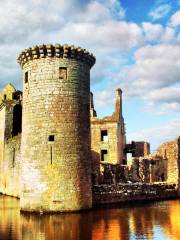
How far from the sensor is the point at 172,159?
32.2 m

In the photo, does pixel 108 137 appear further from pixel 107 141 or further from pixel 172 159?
pixel 172 159

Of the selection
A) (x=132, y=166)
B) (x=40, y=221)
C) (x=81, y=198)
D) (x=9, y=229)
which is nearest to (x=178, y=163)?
Answer: (x=132, y=166)

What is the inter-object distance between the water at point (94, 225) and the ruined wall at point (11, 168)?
413 inches

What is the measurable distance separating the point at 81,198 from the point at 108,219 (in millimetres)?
2702

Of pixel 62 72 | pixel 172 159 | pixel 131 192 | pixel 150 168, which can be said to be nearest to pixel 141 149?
pixel 150 168

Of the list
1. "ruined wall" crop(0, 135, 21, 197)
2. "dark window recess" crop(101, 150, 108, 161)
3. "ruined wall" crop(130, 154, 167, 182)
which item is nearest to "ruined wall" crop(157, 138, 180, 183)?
"ruined wall" crop(130, 154, 167, 182)

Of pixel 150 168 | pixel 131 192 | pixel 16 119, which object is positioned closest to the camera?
pixel 131 192

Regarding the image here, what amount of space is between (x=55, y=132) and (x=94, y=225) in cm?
564

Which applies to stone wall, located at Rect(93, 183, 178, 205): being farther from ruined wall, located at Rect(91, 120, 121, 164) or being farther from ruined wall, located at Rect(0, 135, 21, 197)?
ruined wall, located at Rect(91, 120, 121, 164)

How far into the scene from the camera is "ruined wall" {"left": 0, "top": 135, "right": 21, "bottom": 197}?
30609 millimetres

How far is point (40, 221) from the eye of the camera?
16531 millimetres

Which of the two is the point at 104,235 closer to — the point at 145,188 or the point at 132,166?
the point at 145,188

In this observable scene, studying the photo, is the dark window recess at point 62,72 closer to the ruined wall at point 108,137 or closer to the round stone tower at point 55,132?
the round stone tower at point 55,132

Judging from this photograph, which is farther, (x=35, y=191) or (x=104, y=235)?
(x=35, y=191)
